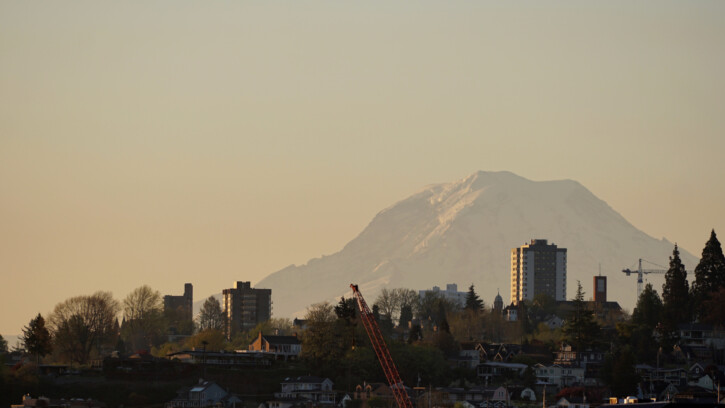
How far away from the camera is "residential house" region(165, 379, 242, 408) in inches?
7283

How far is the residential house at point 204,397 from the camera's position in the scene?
185m

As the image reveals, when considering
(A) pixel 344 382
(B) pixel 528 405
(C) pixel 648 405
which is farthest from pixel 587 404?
(C) pixel 648 405

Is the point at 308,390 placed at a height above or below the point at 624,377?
below

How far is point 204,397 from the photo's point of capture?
18675cm

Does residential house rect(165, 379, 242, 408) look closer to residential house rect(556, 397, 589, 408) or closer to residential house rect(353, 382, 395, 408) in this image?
residential house rect(353, 382, 395, 408)

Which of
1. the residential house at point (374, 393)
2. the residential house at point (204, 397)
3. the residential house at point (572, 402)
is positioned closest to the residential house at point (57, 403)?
the residential house at point (204, 397)

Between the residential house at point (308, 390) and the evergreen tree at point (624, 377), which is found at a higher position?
the evergreen tree at point (624, 377)

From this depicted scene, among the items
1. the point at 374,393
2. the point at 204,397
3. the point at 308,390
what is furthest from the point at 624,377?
the point at 204,397

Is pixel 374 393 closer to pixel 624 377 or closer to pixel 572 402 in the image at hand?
pixel 572 402

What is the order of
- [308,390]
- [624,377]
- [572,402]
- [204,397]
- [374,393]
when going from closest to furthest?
[572,402], [624,377], [204,397], [374,393], [308,390]

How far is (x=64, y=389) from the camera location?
186500mm

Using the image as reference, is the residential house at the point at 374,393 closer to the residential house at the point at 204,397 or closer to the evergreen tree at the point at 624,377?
the residential house at the point at 204,397

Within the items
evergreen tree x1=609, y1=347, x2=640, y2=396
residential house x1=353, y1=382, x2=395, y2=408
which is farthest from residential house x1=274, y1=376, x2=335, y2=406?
evergreen tree x1=609, y1=347, x2=640, y2=396

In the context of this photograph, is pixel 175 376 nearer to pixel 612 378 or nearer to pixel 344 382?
pixel 344 382
